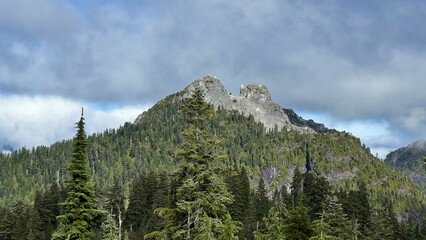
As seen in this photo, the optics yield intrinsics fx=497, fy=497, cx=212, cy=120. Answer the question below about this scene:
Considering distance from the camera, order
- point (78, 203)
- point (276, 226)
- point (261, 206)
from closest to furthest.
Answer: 1. point (78, 203)
2. point (276, 226)
3. point (261, 206)

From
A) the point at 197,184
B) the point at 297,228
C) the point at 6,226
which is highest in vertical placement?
the point at 6,226

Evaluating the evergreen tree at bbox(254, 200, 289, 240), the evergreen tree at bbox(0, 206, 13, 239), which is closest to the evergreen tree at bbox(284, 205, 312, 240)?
the evergreen tree at bbox(254, 200, 289, 240)

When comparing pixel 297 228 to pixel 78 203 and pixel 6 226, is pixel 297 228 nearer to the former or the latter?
pixel 78 203

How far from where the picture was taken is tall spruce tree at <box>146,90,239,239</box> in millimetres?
24953

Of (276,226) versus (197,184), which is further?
(276,226)

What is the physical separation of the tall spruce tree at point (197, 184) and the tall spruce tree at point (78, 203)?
477 cm

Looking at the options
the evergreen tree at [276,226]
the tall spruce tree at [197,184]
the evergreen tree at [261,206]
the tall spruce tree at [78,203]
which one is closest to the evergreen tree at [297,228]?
the evergreen tree at [276,226]

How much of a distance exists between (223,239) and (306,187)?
57476 millimetres

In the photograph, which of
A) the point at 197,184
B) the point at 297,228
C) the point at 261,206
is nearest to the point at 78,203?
the point at 197,184

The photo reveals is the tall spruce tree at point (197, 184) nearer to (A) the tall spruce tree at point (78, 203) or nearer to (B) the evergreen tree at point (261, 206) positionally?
(A) the tall spruce tree at point (78, 203)

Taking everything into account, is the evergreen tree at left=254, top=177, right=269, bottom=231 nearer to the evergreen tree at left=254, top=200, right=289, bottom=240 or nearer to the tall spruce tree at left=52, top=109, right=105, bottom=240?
the evergreen tree at left=254, top=200, right=289, bottom=240

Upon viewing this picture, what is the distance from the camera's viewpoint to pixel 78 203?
28594 mm

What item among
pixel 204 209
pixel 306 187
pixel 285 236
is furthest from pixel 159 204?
pixel 204 209

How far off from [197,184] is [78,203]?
761 cm
